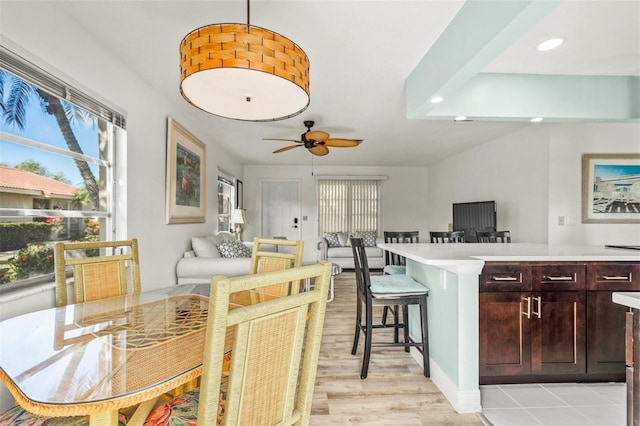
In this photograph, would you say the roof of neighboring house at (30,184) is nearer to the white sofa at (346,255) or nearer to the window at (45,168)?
the window at (45,168)

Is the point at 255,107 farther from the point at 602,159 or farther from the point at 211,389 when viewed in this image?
the point at 602,159

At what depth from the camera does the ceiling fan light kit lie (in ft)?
4.10

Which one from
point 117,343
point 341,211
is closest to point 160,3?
point 117,343

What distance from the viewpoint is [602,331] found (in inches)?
80.9

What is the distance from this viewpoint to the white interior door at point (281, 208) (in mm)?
7570

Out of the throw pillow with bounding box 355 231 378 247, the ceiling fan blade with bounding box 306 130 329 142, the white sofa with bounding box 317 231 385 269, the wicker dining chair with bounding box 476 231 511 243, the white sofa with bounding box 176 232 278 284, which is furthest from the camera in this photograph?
the throw pillow with bounding box 355 231 378 247

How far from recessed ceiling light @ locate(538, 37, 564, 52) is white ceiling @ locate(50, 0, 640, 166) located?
0.16ft

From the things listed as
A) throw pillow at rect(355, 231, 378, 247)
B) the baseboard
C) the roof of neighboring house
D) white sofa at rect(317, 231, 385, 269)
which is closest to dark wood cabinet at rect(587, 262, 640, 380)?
the baseboard

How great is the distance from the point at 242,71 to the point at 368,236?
19.8 ft

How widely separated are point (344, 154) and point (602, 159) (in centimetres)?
383

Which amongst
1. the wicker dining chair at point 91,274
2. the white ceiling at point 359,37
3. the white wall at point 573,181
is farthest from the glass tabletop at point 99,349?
the white wall at point 573,181

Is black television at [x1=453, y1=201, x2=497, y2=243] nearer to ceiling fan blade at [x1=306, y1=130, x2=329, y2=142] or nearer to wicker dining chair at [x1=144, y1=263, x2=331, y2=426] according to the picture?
ceiling fan blade at [x1=306, y1=130, x2=329, y2=142]

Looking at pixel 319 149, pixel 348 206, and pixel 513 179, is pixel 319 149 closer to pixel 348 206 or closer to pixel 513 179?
pixel 513 179

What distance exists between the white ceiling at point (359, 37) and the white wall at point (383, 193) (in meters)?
3.99
